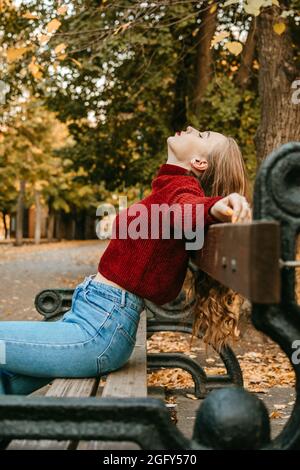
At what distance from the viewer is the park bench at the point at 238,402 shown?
1.69 m

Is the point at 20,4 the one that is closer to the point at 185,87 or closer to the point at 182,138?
the point at 185,87

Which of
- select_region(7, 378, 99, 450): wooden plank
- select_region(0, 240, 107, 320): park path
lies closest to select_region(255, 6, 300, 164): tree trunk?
select_region(0, 240, 107, 320): park path

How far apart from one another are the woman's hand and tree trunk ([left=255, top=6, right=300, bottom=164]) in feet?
18.9

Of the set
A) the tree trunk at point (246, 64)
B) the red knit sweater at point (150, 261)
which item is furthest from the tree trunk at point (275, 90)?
the red knit sweater at point (150, 261)

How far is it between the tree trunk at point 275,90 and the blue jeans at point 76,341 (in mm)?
5372

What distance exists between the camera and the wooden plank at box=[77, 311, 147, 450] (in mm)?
1992

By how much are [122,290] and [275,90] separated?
5.63 metres

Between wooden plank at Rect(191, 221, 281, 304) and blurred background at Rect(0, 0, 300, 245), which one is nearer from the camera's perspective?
wooden plank at Rect(191, 221, 281, 304)

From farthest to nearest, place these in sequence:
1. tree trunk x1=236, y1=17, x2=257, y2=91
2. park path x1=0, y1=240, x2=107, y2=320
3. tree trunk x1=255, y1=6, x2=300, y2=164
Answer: tree trunk x1=236, y1=17, x2=257, y2=91 < park path x1=0, y1=240, x2=107, y2=320 < tree trunk x1=255, y1=6, x2=300, y2=164

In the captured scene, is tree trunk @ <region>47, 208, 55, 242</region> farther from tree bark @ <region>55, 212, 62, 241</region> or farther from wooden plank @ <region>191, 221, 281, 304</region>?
wooden plank @ <region>191, 221, 281, 304</region>

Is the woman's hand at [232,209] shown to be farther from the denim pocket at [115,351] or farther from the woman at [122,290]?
the denim pocket at [115,351]

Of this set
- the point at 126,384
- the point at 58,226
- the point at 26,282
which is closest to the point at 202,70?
the point at 26,282
